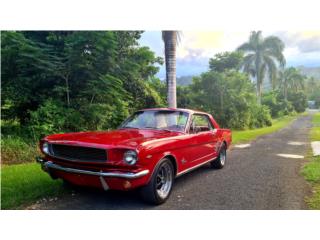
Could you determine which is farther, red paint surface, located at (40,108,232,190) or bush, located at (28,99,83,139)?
bush, located at (28,99,83,139)

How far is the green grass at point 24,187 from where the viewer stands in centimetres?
442

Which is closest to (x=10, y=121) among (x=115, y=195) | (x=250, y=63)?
(x=115, y=195)

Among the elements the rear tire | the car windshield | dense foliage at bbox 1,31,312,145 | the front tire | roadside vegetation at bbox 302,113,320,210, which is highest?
dense foliage at bbox 1,31,312,145

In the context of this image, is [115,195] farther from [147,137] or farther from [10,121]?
[10,121]

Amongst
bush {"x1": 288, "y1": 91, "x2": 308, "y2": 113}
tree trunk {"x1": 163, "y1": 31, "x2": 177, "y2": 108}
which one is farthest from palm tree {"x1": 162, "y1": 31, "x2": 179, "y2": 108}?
bush {"x1": 288, "y1": 91, "x2": 308, "y2": 113}

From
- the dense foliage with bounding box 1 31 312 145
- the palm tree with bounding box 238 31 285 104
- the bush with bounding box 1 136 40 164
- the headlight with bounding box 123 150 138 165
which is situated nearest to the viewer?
the headlight with bounding box 123 150 138 165

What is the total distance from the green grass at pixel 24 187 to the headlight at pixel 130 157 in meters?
1.83

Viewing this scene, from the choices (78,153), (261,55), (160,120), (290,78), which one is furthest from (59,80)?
(290,78)

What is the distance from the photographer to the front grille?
394 cm

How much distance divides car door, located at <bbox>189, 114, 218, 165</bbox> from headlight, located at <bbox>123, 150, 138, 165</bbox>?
5.73 feet

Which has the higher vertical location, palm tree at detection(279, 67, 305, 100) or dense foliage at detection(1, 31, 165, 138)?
palm tree at detection(279, 67, 305, 100)

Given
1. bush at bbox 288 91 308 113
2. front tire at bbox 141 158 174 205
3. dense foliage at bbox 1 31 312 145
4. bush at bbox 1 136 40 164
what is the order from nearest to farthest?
front tire at bbox 141 158 174 205 → bush at bbox 1 136 40 164 → dense foliage at bbox 1 31 312 145 → bush at bbox 288 91 308 113

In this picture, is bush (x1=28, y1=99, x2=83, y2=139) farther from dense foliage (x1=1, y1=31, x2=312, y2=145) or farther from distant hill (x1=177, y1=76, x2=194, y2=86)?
distant hill (x1=177, y1=76, x2=194, y2=86)

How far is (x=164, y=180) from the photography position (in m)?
4.55
